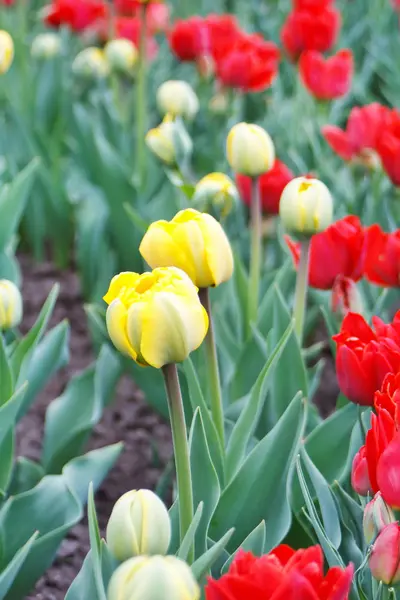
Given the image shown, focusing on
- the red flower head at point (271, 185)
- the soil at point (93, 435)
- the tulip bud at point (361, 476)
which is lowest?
the soil at point (93, 435)

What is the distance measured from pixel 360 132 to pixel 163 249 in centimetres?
83

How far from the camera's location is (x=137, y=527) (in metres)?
0.67

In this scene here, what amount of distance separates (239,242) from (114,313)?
3.32 feet

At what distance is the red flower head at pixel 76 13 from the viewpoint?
236 cm

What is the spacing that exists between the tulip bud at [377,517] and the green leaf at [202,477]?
7.6 inches

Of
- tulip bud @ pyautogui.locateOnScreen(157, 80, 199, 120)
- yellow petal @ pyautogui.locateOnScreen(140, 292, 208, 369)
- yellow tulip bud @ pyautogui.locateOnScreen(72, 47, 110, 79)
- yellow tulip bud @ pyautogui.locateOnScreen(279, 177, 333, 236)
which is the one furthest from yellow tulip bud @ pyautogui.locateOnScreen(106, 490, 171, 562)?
yellow tulip bud @ pyautogui.locateOnScreen(72, 47, 110, 79)

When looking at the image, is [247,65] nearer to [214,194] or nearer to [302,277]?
[214,194]

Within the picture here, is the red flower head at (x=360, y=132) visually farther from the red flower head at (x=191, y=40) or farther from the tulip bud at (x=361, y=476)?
the tulip bud at (x=361, y=476)

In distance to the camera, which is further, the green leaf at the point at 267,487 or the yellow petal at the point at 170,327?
the green leaf at the point at 267,487

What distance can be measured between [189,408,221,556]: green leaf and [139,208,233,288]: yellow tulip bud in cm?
14

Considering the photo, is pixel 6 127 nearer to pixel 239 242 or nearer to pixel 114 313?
pixel 239 242

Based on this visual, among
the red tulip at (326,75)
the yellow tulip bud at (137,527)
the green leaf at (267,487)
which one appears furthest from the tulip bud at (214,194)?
the red tulip at (326,75)

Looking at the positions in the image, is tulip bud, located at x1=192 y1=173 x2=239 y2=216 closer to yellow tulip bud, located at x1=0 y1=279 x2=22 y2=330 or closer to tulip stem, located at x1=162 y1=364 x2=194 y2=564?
yellow tulip bud, located at x1=0 y1=279 x2=22 y2=330

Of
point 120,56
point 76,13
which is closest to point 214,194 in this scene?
point 120,56
